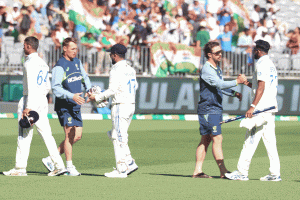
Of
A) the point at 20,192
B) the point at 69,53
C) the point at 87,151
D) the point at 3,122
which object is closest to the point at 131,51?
the point at 3,122

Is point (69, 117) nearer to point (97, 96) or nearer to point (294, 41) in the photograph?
point (97, 96)

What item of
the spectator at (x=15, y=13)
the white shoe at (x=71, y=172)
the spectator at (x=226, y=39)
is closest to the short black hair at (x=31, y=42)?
the white shoe at (x=71, y=172)

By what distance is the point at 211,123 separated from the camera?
959cm

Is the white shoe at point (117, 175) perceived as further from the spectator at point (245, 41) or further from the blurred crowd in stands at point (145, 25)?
the spectator at point (245, 41)

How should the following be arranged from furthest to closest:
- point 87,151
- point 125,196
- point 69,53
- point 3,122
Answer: point 3,122 → point 87,151 → point 69,53 → point 125,196

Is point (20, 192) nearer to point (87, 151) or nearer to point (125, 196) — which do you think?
point (125, 196)

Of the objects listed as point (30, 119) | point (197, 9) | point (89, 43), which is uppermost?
point (197, 9)

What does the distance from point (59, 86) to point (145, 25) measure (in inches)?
538

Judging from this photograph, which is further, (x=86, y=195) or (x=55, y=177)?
(x=55, y=177)

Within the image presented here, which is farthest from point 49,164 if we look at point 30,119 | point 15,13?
point 15,13

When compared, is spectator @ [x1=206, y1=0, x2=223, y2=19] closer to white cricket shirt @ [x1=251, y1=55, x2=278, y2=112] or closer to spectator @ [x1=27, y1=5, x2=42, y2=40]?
spectator @ [x1=27, y1=5, x2=42, y2=40]

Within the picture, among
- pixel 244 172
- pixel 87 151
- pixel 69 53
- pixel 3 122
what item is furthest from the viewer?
pixel 3 122

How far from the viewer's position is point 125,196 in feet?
25.3

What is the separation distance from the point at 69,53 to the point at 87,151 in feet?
12.6
